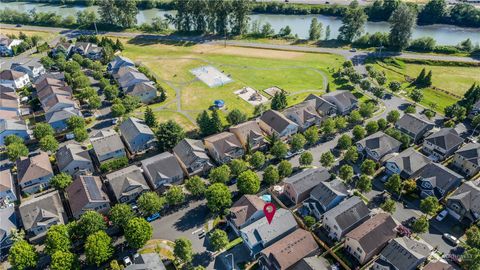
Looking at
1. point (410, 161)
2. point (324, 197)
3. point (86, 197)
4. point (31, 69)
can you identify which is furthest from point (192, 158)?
point (31, 69)

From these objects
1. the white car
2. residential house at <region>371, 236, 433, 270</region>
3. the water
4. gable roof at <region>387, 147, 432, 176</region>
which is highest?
the water

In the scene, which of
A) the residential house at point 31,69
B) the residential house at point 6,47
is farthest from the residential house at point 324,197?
the residential house at point 6,47

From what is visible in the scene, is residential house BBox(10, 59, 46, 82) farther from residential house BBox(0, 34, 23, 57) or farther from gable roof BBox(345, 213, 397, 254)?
gable roof BBox(345, 213, 397, 254)

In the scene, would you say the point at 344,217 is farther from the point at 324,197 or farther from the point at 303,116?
the point at 303,116

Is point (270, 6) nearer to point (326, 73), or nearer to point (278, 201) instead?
point (326, 73)

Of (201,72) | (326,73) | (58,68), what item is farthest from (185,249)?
(58,68)

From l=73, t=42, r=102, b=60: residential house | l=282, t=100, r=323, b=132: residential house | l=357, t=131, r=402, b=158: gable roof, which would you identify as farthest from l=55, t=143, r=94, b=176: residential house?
l=73, t=42, r=102, b=60: residential house
